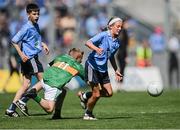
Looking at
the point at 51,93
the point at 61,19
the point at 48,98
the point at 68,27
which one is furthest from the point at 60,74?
the point at 61,19

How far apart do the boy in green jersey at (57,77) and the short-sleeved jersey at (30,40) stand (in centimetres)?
79

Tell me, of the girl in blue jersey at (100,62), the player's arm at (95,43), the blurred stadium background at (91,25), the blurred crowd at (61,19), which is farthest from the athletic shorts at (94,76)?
the blurred crowd at (61,19)

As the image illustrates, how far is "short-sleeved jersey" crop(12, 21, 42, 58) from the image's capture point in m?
15.7

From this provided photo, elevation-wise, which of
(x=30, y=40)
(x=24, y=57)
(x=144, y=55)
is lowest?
(x=144, y=55)

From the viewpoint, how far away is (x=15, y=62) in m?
26.6

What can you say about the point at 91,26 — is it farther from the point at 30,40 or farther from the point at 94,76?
the point at 94,76

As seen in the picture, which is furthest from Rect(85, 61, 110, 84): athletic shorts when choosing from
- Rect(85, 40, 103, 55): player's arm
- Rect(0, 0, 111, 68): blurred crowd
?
Rect(0, 0, 111, 68): blurred crowd

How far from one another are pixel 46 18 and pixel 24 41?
47.4 feet

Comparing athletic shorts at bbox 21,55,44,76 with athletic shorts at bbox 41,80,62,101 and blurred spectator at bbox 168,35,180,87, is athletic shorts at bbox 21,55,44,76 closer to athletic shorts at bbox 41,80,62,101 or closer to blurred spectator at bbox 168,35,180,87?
athletic shorts at bbox 41,80,62,101

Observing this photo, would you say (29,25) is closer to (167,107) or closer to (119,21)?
(119,21)

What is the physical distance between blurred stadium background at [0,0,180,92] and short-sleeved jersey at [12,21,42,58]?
39.8 ft

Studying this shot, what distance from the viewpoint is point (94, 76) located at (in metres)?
14.6

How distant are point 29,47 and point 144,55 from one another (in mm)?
15583

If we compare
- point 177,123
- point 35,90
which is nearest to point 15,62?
point 35,90
